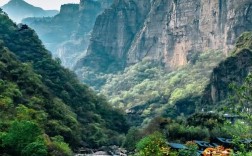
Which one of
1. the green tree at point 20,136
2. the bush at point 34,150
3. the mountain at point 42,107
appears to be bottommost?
the bush at point 34,150

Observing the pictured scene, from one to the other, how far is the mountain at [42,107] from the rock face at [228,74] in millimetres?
28472

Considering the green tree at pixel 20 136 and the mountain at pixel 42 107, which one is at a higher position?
the mountain at pixel 42 107

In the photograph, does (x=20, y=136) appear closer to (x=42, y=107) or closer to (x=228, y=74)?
(x=42, y=107)

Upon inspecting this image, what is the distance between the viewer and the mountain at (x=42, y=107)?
61250 mm

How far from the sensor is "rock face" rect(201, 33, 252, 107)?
5330 inches

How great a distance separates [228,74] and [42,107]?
64.1 meters

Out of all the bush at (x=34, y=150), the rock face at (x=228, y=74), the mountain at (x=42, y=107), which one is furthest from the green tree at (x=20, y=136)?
the rock face at (x=228, y=74)

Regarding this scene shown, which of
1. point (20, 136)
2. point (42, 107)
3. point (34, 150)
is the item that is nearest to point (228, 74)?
point (42, 107)

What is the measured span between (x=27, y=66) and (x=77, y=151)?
26.9 m

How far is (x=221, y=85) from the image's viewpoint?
13775 centimetres

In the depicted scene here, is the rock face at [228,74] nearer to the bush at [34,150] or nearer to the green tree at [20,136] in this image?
the green tree at [20,136]

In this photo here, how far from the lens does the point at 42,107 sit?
315 feet

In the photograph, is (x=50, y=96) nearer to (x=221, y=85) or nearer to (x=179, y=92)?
(x=221, y=85)

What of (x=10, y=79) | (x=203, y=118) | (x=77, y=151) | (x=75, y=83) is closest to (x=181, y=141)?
(x=203, y=118)
